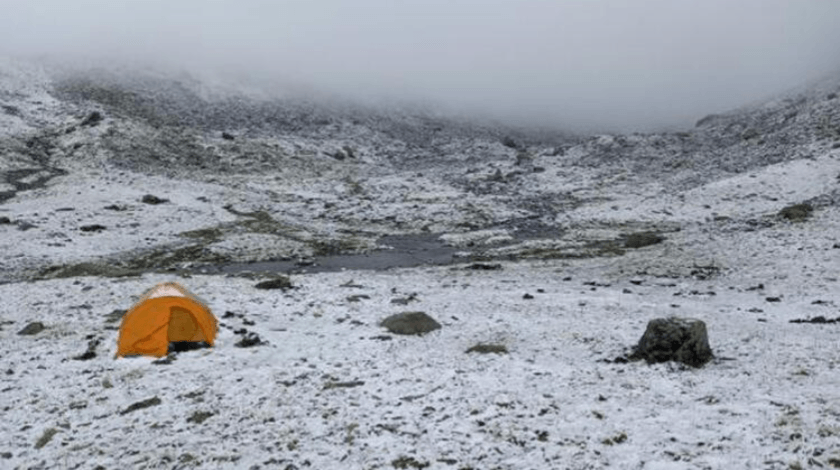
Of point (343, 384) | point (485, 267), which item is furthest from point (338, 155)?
point (343, 384)

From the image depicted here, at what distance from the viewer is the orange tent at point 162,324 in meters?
16.4

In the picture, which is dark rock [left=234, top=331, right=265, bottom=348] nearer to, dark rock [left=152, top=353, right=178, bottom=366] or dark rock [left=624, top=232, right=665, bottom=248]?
dark rock [left=152, top=353, right=178, bottom=366]

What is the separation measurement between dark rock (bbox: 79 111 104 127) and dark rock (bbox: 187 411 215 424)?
57520 mm

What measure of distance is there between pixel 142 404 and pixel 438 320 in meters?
9.21

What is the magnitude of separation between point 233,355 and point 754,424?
12.0 meters

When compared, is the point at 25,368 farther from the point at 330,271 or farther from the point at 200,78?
the point at 200,78

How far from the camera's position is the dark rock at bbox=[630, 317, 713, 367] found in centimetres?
1414

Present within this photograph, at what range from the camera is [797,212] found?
3459cm

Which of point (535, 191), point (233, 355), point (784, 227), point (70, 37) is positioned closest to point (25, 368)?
point (233, 355)

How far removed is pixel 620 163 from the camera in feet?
212

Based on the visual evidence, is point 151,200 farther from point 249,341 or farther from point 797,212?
point 797,212

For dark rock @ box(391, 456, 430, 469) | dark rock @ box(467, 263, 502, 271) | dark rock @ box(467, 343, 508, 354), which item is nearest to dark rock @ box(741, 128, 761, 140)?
dark rock @ box(467, 263, 502, 271)

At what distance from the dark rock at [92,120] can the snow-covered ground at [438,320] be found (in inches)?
252

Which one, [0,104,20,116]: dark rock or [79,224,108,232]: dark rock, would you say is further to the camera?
[0,104,20,116]: dark rock
